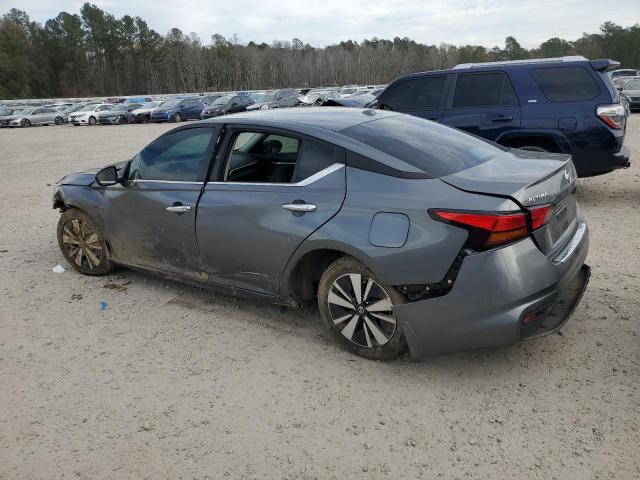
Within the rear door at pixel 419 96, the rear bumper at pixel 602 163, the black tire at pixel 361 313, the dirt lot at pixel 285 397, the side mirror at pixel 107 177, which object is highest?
the rear door at pixel 419 96

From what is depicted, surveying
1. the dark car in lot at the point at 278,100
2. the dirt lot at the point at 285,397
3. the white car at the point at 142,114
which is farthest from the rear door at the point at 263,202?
the white car at the point at 142,114

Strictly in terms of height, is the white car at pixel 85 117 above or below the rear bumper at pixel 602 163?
below

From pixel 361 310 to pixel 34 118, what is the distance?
4256 cm

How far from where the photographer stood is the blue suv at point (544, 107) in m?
6.91

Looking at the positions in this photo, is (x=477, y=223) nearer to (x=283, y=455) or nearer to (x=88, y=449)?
(x=283, y=455)

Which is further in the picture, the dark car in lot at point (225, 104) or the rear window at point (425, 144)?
the dark car in lot at point (225, 104)

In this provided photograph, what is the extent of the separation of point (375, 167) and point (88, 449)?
230 centimetres

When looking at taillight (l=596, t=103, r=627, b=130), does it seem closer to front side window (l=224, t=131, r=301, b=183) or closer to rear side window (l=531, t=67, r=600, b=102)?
rear side window (l=531, t=67, r=600, b=102)

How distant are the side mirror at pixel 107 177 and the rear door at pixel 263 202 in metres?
1.18

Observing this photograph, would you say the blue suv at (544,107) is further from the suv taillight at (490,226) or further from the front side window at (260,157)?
the suv taillight at (490,226)

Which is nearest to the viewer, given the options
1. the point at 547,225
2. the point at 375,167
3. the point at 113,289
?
the point at 547,225

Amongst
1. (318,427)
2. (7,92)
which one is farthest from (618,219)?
(7,92)

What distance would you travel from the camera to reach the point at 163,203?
4430 mm

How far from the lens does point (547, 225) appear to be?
3.21m
